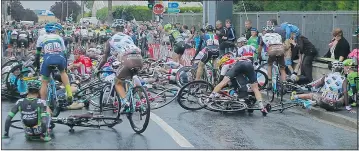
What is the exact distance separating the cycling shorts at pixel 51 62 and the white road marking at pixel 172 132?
1993 millimetres

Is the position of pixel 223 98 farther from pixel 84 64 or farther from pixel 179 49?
pixel 179 49

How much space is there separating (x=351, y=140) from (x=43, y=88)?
533cm

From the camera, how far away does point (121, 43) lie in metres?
12.0

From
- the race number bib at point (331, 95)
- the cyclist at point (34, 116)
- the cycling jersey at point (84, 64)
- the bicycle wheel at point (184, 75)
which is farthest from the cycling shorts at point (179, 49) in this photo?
the cyclist at point (34, 116)

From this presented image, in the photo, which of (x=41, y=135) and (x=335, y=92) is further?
(x=335, y=92)

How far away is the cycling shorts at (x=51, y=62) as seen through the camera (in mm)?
11805

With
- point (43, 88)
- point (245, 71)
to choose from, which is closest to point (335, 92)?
point (245, 71)

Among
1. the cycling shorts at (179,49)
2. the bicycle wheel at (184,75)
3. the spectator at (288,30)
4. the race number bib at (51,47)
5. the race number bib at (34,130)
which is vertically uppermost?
the spectator at (288,30)

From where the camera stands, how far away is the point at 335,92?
14.0m

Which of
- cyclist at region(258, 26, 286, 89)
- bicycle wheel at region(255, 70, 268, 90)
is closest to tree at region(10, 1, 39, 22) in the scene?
bicycle wheel at region(255, 70, 268, 90)

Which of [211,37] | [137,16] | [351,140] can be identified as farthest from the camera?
[137,16]

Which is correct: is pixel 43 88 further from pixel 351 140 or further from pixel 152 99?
pixel 351 140

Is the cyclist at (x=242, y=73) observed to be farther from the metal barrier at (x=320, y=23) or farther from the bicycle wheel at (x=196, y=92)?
the metal barrier at (x=320, y=23)

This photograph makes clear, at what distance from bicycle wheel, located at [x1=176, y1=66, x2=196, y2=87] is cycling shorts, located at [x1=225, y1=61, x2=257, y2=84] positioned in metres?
3.37
